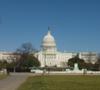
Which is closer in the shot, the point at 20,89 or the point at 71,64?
the point at 20,89

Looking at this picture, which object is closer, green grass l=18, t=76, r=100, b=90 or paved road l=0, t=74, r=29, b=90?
green grass l=18, t=76, r=100, b=90

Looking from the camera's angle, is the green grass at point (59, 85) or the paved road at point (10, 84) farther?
the paved road at point (10, 84)

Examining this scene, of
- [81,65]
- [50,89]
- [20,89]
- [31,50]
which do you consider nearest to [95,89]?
[50,89]

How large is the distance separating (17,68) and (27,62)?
6254mm

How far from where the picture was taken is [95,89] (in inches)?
1158

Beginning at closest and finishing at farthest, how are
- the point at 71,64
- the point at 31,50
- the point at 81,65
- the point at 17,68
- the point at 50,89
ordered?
the point at 50,89, the point at 17,68, the point at 31,50, the point at 81,65, the point at 71,64

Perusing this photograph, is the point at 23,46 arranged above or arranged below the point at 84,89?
above

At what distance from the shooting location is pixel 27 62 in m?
138

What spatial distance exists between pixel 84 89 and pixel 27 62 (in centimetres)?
10907

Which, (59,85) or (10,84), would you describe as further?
(10,84)

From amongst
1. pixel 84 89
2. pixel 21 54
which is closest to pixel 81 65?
pixel 21 54

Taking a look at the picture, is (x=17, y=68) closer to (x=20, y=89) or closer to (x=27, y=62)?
(x=27, y=62)

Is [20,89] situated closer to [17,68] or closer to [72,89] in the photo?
[72,89]

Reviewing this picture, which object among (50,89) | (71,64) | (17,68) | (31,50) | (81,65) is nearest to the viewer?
(50,89)
